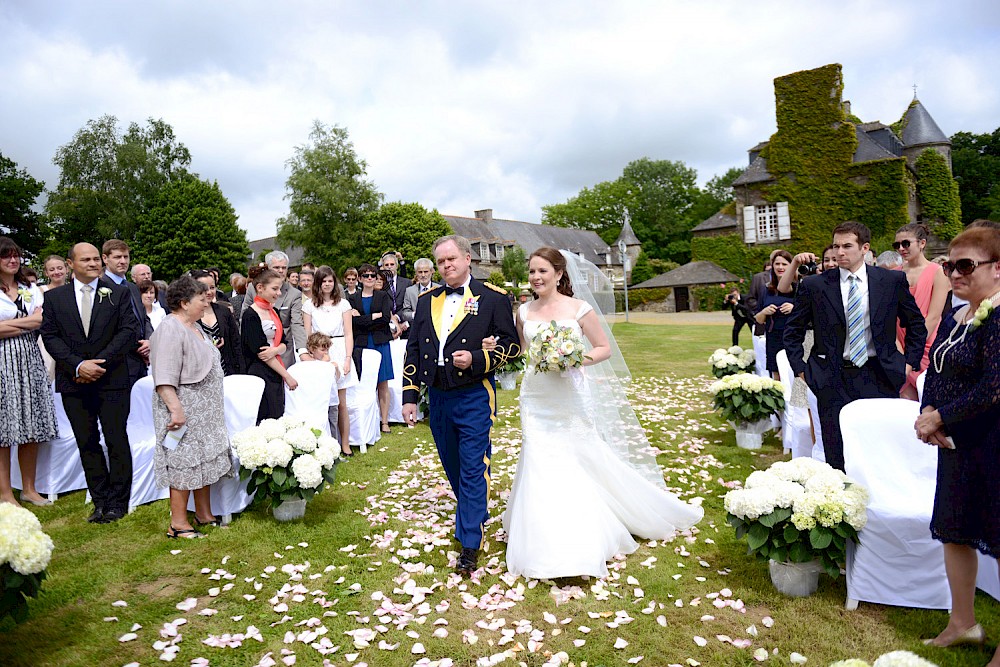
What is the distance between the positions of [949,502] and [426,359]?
332cm

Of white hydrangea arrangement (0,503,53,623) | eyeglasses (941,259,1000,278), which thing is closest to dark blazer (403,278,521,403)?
white hydrangea arrangement (0,503,53,623)

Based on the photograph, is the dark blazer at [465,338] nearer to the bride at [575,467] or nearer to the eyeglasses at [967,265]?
the bride at [575,467]

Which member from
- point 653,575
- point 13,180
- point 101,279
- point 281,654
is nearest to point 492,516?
point 653,575

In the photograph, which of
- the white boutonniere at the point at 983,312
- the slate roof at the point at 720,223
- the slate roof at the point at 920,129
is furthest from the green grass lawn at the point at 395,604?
the slate roof at the point at 920,129

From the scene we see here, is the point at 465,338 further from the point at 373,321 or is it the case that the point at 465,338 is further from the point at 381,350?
the point at 381,350

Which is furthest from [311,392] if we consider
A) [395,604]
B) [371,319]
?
[395,604]

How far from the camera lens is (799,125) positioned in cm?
3781

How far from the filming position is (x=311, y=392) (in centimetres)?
712

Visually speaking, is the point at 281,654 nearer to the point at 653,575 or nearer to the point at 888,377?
the point at 653,575

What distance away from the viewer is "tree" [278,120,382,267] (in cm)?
4569

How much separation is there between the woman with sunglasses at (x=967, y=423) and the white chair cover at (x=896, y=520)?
0.41 meters

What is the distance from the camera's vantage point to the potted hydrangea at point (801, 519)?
143 inches

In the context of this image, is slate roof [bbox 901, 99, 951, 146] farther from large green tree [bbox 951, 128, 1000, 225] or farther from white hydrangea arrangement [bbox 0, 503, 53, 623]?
white hydrangea arrangement [bbox 0, 503, 53, 623]

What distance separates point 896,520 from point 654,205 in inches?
2983
